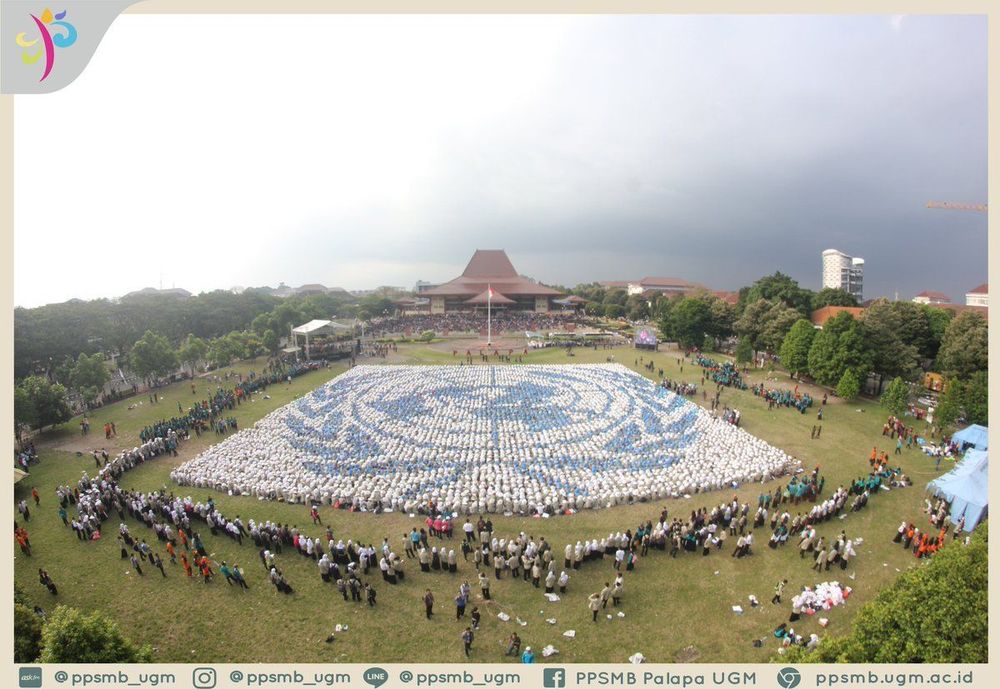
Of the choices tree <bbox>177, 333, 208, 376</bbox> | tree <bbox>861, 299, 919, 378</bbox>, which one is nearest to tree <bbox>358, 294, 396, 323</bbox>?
tree <bbox>177, 333, 208, 376</bbox>

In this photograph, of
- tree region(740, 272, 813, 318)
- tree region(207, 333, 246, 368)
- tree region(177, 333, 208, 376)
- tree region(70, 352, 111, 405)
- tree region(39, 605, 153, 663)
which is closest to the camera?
tree region(39, 605, 153, 663)

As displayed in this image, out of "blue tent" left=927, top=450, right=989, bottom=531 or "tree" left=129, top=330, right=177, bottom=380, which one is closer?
"blue tent" left=927, top=450, right=989, bottom=531

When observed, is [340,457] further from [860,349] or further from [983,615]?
[860,349]

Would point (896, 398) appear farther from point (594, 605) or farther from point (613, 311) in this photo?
point (613, 311)

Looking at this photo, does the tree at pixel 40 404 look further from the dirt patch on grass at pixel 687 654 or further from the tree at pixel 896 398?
the tree at pixel 896 398

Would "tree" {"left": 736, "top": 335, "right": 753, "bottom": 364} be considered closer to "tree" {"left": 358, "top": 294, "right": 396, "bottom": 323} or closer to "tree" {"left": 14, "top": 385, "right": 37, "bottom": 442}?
"tree" {"left": 14, "top": 385, "right": 37, "bottom": 442}

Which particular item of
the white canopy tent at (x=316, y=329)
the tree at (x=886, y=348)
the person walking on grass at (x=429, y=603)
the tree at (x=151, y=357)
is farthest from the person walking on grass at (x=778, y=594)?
the white canopy tent at (x=316, y=329)
